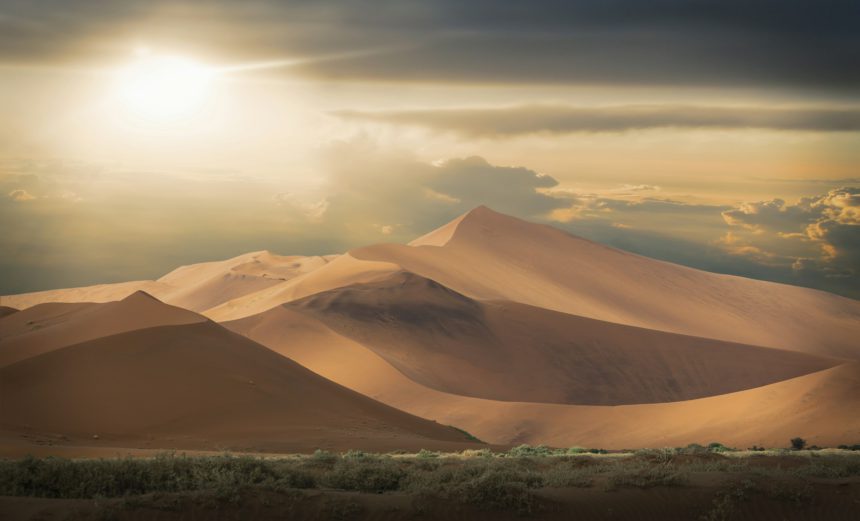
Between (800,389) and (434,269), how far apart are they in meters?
42.3

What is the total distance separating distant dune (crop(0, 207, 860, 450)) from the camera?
99.7 ft

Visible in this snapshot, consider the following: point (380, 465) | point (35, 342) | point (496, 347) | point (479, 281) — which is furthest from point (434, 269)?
point (380, 465)

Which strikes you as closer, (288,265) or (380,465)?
(380,465)

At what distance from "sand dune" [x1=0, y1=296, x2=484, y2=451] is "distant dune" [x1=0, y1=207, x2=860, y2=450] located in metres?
0.08

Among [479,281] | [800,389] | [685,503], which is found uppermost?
[479,281]

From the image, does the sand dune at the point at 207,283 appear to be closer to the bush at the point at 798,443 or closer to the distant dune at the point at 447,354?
the distant dune at the point at 447,354

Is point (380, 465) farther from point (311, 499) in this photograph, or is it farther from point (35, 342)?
point (35, 342)

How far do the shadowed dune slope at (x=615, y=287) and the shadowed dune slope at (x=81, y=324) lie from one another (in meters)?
40.7

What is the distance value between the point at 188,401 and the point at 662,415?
73.1ft

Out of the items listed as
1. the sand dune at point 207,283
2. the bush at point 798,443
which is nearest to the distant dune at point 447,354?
the sand dune at point 207,283

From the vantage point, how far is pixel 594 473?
16.4m

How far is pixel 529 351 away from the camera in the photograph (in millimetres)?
63438

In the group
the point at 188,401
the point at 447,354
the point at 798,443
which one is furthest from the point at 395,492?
the point at 447,354

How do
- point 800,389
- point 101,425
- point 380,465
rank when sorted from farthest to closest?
point 800,389, point 101,425, point 380,465
